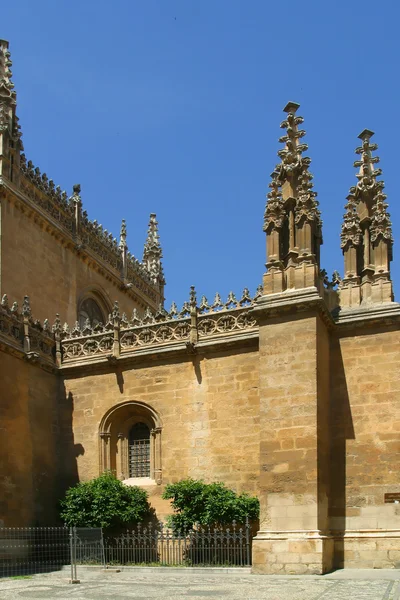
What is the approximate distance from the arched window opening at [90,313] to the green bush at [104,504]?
935 centimetres

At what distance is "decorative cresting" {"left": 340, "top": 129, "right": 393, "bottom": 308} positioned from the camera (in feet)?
62.5

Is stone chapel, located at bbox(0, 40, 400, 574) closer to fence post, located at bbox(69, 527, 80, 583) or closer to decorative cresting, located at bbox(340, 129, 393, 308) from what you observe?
decorative cresting, located at bbox(340, 129, 393, 308)

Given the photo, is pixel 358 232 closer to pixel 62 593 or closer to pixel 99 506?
pixel 99 506

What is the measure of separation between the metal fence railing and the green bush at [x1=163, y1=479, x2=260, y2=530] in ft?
0.89

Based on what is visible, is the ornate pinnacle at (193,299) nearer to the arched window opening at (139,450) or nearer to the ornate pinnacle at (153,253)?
the arched window opening at (139,450)

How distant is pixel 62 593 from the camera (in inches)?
562

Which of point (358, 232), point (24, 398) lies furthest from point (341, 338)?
point (24, 398)

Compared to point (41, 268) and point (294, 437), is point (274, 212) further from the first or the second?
point (41, 268)

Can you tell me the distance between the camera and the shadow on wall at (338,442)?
1759 centimetres

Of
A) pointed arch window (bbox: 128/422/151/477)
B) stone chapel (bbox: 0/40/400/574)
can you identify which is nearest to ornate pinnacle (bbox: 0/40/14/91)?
stone chapel (bbox: 0/40/400/574)

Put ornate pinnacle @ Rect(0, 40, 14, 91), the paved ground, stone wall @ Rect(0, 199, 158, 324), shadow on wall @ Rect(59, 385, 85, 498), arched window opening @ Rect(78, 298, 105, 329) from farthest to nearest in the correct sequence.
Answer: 1. arched window opening @ Rect(78, 298, 105, 329)
2. ornate pinnacle @ Rect(0, 40, 14, 91)
3. stone wall @ Rect(0, 199, 158, 324)
4. shadow on wall @ Rect(59, 385, 85, 498)
5. the paved ground

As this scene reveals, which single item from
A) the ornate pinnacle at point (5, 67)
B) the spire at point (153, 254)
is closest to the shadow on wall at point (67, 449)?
the ornate pinnacle at point (5, 67)

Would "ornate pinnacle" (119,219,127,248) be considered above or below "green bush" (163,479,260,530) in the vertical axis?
above

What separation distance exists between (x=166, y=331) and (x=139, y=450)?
339 cm
